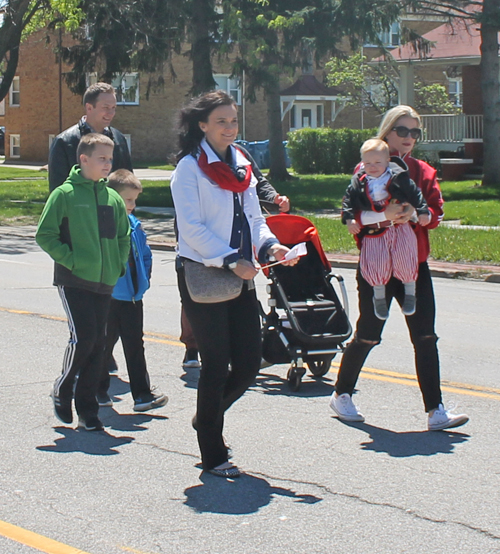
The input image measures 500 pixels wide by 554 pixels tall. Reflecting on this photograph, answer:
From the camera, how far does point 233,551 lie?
3.95m

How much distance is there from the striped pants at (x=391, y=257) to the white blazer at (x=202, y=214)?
40.7 inches

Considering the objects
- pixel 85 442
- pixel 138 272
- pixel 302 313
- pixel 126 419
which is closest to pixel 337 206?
pixel 302 313

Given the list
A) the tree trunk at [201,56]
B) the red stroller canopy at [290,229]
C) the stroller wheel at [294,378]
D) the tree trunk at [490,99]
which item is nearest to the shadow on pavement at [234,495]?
the stroller wheel at [294,378]

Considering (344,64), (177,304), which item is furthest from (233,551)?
(344,64)

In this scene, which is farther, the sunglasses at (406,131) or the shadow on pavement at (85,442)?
the sunglasses at (406,131)

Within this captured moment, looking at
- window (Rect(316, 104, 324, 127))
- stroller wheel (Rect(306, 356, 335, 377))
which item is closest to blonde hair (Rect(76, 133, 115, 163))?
stroller wheel (Rect(306, 356, 335, 377))

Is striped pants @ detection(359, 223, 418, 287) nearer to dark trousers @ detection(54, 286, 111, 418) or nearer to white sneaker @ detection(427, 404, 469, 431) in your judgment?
white sneaker @ detection(427, 404, 469, 431)

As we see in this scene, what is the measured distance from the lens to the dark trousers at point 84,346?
5.64 meters

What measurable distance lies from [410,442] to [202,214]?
192cm

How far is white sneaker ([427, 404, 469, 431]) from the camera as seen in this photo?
18.7 feet

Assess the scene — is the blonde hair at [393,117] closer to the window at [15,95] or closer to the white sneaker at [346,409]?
the white sneaker at [346,409]

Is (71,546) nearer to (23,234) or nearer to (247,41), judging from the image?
(23,234)

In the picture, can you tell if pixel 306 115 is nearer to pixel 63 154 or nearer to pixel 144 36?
pixel 144 36

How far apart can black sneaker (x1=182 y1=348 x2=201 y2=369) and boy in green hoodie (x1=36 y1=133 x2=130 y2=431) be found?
169 centimetres
